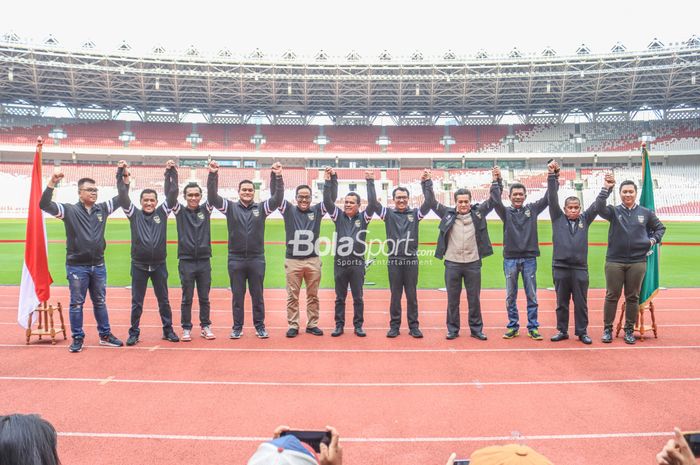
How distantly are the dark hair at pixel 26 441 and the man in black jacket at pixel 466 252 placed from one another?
213 inches

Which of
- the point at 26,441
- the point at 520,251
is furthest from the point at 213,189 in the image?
the point at 26,441

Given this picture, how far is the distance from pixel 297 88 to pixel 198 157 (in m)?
13.1

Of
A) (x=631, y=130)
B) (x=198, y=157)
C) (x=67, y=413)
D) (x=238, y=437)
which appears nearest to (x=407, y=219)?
(x=238, y=437)

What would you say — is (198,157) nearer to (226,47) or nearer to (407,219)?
(226,47)

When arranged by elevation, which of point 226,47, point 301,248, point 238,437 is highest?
point 226,47

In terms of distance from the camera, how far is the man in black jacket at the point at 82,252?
229 inches

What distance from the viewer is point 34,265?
6.21 metres

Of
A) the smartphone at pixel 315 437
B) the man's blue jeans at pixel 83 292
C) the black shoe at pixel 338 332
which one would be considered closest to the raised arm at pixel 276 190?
the black shoe at pixel 338 332

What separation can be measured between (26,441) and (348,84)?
43899 mm

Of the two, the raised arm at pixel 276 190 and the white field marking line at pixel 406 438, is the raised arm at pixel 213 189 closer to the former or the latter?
the raised arm at pixel 276 190

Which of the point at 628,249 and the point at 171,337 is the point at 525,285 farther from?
the point at 171,337

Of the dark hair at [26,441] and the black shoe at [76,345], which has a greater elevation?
the dark hair at [26,441]

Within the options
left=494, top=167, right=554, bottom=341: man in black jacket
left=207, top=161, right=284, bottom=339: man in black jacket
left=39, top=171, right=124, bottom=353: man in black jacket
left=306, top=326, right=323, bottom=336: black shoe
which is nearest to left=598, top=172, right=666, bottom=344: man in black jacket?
left=494, top=167, right=554, bottom=341: man in black jacket

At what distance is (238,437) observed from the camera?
360cm
